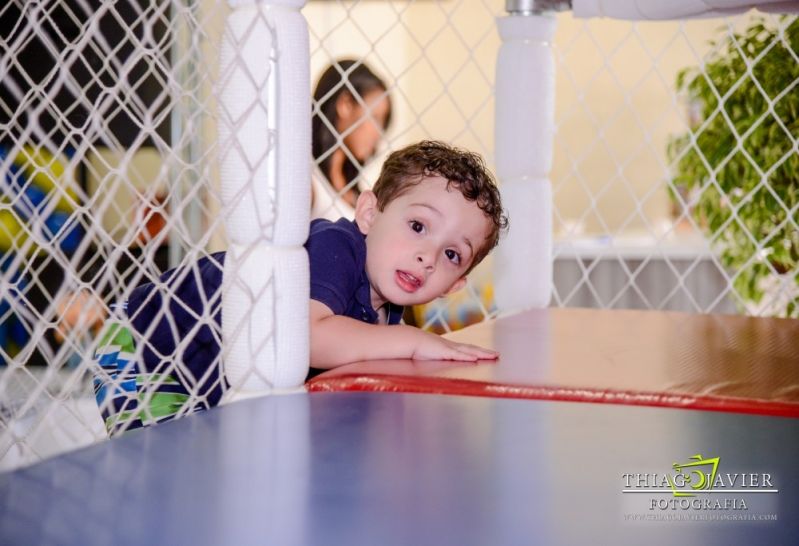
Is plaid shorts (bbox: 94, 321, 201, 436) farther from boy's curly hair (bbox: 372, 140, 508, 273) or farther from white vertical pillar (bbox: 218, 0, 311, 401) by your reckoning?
boy's curly hair (bbox: 372, 140, 508, 273)

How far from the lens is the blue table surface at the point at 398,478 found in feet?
1.37

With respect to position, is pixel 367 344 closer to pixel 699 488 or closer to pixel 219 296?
pixel 219 296

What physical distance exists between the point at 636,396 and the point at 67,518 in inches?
17.7

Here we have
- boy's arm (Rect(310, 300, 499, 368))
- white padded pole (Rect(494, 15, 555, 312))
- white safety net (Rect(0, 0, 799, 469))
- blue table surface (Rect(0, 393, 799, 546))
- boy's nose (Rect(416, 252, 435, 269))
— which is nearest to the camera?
blue table surface (Rect(0, 393, 799, 546))

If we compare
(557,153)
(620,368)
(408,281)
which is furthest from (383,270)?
(557,153)

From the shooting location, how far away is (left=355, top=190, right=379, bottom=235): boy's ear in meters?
1.01

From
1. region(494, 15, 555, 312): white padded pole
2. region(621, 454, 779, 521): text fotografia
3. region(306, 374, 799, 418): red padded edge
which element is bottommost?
region(621, 454, 779, 521): text fotografia

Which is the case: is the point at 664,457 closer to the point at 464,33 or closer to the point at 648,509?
the point at 648,509

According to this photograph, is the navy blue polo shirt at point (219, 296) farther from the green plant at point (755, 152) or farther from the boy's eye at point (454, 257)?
the green plant at point (755, 152)

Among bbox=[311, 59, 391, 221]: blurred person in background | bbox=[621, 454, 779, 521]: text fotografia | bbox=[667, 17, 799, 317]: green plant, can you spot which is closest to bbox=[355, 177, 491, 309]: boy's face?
bbox=[621, 454, 779, 521]: text fotografia

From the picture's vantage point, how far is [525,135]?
51.0 inches

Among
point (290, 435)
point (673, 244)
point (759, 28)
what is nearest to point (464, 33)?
point (673, 244)

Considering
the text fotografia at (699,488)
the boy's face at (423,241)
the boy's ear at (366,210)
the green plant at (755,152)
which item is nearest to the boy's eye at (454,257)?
the boy's face at (423,241)

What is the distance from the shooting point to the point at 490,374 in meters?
0.78
